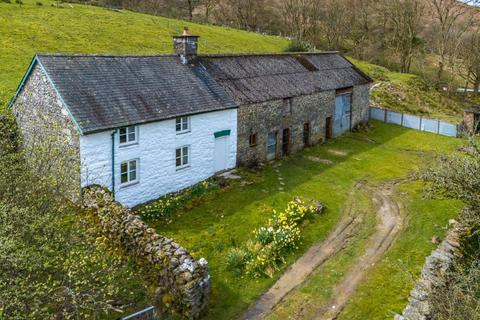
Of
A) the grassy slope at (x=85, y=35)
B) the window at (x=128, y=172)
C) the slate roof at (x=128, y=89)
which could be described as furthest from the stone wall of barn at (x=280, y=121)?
the grassy slope at (x=85, y=35)

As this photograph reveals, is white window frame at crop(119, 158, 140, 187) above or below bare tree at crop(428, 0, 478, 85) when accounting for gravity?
below

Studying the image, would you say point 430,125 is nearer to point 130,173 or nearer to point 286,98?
point 286,98

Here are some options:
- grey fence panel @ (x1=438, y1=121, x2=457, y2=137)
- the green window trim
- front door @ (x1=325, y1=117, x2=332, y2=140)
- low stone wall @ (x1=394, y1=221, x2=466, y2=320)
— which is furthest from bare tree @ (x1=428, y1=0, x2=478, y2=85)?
low stone wall @ (x1=394, y1=221, x2=466, y2=320)

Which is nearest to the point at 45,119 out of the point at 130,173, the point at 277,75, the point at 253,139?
the point at 130,173

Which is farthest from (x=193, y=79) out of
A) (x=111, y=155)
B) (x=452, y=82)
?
(x=452, y=82)

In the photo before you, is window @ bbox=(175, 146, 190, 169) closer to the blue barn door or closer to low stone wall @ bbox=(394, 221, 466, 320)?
low stone wall @ bbox=(394, 221, 466, 320)

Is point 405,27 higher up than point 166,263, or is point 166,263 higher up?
point 405,27
